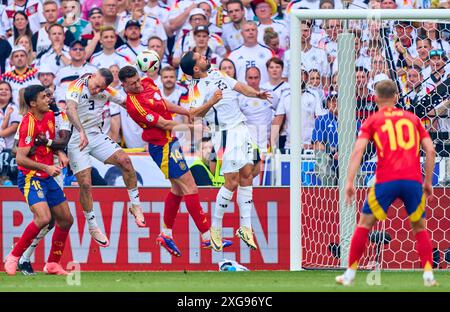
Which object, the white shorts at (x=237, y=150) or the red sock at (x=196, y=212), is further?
the white shorts at (x=237, y=150)

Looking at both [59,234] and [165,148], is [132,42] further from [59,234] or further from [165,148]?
[59,234]

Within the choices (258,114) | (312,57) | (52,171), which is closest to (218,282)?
(52,171)

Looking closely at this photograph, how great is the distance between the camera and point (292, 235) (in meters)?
13.4

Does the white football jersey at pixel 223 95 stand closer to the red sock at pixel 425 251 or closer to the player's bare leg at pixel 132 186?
the player's bare leg at pixel 132 186

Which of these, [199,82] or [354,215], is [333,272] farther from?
[199,82]

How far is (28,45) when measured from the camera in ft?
58.7

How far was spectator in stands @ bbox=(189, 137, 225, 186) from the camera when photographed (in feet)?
50.4

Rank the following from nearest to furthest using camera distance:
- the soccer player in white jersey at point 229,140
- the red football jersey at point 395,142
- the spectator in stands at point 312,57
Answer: the red football jersey at point 395,142, the soccer player in white jersey at point 229,140, the spectator in stands at point 312,57

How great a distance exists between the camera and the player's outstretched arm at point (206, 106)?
13.6 metres

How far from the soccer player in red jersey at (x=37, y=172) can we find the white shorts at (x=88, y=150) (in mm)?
1088

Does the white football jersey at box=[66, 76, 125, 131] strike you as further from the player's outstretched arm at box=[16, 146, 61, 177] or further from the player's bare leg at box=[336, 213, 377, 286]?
the player's bare leg at box=[336, 213, 377, 286]

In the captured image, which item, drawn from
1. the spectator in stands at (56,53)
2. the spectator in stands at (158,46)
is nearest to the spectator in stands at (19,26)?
the spectator in stands at (56,53)

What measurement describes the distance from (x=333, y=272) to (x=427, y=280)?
3.00m
